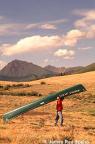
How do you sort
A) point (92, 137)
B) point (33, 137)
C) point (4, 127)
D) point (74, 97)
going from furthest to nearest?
1. point (74, 97)
2. point (4, 127)
3. point (92, 137)
4. point (33, 137)

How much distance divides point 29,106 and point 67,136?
9.65 m

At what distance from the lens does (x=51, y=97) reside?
31781 millimetres

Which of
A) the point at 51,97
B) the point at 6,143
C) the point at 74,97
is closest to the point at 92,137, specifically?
the point at 6,143

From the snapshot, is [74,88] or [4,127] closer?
[4,127]

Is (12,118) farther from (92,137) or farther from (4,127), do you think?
(92,137)

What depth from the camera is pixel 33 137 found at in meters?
22.3

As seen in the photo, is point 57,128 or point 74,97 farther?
point 74,97

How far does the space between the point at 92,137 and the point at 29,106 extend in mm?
9538

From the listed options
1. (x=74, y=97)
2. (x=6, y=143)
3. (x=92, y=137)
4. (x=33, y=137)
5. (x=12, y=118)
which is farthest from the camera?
(x=74, y=97)

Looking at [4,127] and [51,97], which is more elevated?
[51,97]

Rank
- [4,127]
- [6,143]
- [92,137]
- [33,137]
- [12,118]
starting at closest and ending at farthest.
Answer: [6,143], [33,137], [92,137], [4,127], [12,118]

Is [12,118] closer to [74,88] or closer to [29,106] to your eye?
[29,106]

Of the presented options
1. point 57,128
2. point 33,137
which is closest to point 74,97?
point 57,128

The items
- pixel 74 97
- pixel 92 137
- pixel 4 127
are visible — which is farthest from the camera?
pixel 74 97
